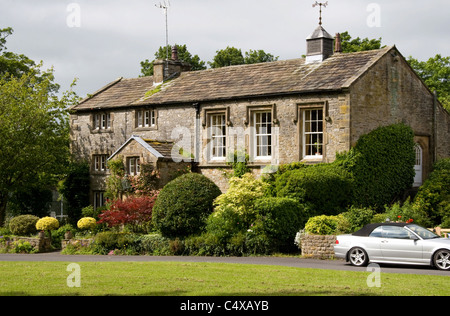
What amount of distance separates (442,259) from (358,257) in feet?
7.75

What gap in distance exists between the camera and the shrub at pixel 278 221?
→ 928 inches

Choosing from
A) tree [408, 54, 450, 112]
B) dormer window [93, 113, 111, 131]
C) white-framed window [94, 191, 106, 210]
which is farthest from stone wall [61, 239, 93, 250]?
tree [408, 54, 450, 112]

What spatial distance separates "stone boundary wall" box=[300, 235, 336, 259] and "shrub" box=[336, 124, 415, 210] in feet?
14.6

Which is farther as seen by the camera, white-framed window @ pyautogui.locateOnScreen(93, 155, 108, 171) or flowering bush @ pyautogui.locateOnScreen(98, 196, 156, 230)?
white-framed window @ pyautogui.locateOnScreen(93, 155, 108, 171)

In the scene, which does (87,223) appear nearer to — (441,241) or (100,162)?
(100,162)

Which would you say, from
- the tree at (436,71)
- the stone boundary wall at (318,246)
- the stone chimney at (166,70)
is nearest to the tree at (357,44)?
the tree at (436,71)

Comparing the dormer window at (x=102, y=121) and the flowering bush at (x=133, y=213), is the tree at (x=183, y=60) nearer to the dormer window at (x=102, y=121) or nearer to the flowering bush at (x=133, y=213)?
the dormer window at (x=102, y=121)

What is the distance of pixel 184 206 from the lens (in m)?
25.7

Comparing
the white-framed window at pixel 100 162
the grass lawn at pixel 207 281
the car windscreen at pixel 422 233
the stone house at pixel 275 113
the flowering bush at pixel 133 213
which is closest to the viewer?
the grass lawn at pixel 207 281

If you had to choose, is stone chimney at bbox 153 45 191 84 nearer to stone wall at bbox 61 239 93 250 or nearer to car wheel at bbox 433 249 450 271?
stone wall at bbox 61 239 93 250

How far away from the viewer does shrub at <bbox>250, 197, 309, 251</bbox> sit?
23562 mm

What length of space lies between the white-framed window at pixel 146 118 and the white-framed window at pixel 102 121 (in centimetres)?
224

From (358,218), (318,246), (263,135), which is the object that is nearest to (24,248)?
(263,135)
